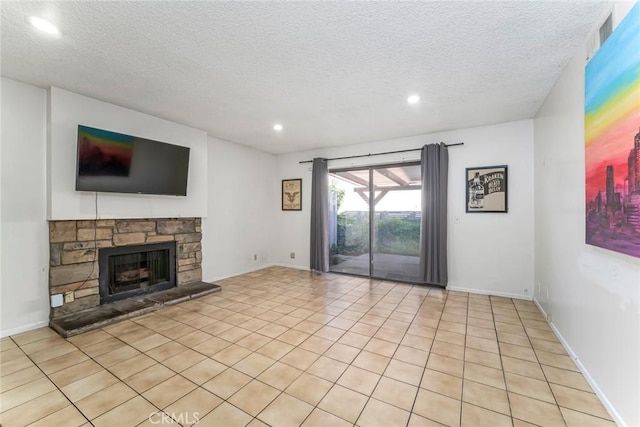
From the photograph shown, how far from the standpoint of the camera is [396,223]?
4.79 m

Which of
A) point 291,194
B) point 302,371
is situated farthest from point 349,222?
point 302,371

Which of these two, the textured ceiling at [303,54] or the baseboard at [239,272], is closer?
the textured ceiling at [303,54]

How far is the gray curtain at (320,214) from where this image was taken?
5328 mm

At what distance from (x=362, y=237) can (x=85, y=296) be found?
426 centimetres

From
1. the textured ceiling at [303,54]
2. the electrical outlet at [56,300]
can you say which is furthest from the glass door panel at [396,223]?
the electrical outlet at [56,300]

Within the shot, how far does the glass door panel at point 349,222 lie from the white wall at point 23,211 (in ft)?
14.0

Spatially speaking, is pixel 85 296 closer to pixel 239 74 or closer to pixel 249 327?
pixel 249 327

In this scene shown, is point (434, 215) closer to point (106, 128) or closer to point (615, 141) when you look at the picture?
point (615, 141)

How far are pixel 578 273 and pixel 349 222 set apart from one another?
3.57 m

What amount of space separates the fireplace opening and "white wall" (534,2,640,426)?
15.9 ft

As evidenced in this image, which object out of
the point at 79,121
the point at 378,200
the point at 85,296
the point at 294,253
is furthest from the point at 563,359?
the point at 79,121

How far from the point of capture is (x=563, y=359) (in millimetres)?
2229

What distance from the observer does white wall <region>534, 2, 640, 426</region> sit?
4.87ft

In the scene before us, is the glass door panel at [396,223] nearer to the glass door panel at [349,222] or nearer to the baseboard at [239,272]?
the glass door panel at [349,222]
